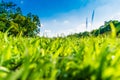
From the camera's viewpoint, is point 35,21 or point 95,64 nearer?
point 95,64

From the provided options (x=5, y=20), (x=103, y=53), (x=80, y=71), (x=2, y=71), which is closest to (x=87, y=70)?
(x=80, y=71)

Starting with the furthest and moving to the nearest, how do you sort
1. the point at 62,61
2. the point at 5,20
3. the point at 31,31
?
1. the point at 31,31
2. the point at 5,20
3. the point at 62,61

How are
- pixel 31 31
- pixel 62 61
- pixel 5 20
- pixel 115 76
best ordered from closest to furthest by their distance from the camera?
pixel 115 76 < pixel 62 61 < pixel 5 20 < pixel 31 31

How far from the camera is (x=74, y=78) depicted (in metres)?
1.56

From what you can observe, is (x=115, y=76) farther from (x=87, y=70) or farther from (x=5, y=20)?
(x=5, y=20)

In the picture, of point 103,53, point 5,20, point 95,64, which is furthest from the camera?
point 5,20

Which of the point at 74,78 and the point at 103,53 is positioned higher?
the point at 103,53

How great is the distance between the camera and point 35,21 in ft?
313

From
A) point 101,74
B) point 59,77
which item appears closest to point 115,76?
point 101,74

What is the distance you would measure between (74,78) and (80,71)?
0.05 meters

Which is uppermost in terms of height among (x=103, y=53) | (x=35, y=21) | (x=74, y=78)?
(x=35, y=21)

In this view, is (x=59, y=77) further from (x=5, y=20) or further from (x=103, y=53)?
(x=5, y=20)

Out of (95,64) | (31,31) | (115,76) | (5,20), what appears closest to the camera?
(115,76)

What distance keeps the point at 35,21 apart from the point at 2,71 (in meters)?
94.2
